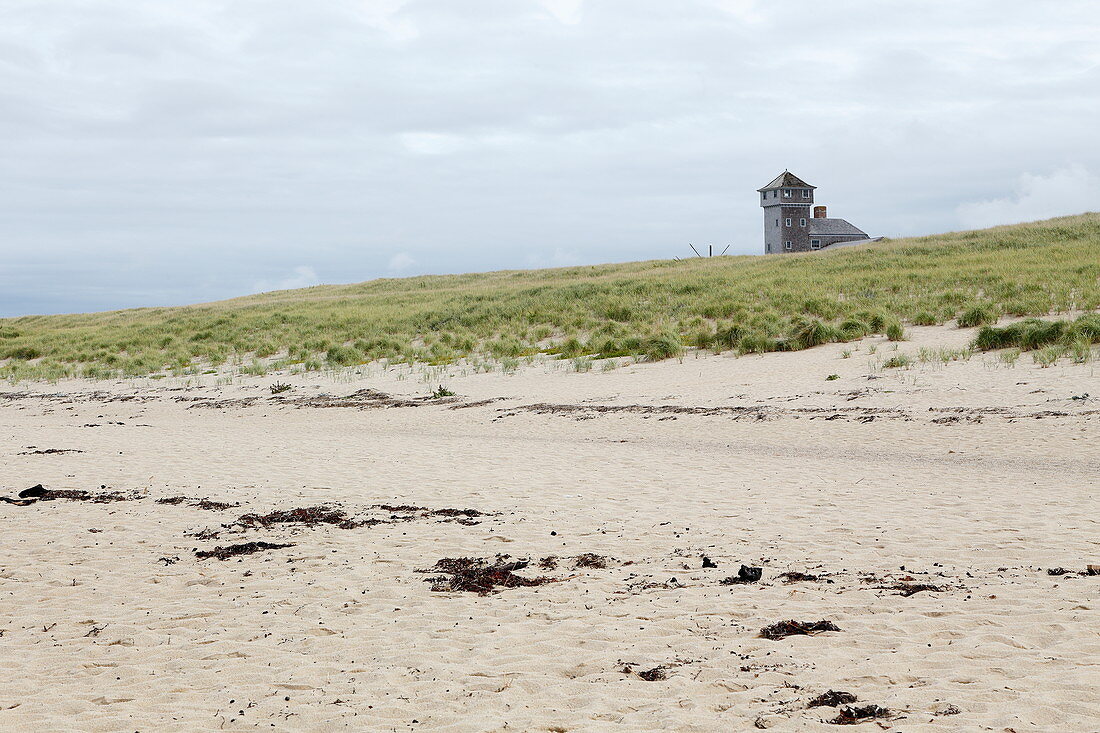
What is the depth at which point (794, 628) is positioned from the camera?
19.0ft

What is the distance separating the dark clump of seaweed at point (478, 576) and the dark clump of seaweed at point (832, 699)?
8.97ft

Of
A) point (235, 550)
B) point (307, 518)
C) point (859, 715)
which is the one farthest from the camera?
point (307, 518)

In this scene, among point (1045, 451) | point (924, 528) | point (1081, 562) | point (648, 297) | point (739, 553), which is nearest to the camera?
point (1081, 562)

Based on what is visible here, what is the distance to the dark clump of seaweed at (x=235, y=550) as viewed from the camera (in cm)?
821

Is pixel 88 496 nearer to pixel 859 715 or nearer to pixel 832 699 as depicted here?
pixel 832 699

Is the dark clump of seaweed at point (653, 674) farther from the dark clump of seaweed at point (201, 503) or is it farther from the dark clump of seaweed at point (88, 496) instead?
the dark clump of seaweed at point (88, 496)

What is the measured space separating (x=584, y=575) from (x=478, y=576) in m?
0.82

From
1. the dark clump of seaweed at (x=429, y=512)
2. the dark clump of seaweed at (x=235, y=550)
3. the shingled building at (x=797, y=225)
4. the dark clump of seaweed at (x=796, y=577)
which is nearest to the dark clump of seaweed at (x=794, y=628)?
the dark clump of seaweed at (x=796, y=577)

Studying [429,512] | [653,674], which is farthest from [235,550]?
[653,674]

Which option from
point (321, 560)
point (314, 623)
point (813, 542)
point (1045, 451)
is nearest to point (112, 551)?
point (321, 560)

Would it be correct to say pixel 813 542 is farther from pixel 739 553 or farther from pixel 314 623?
pixel 314 623

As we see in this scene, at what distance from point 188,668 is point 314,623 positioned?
94 cm

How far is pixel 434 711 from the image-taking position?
190 inches

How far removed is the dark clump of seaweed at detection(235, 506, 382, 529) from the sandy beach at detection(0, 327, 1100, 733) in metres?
0.09
